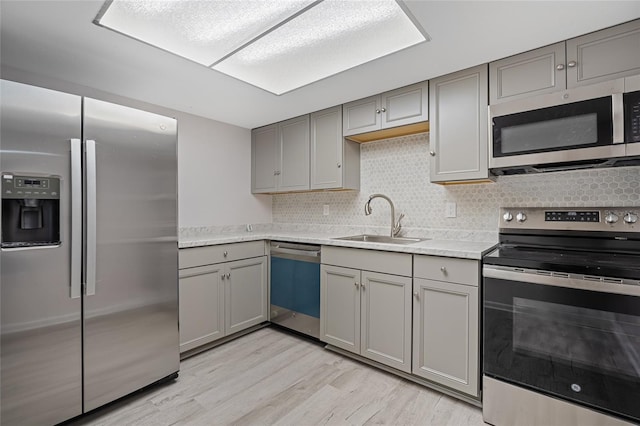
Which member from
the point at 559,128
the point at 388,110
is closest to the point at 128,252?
the point at 388,110

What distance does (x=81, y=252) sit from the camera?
66.1 inches

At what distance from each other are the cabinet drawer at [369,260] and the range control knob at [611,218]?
1.12 metres

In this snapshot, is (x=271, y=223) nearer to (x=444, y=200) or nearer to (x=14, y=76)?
(x=444, y=200)

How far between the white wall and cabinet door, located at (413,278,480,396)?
2.21 metres

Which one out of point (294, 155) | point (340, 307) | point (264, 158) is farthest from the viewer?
point (264, 158)

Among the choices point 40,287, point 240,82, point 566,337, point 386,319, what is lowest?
point 386,319

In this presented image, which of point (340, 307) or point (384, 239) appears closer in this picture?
point (340, 307)

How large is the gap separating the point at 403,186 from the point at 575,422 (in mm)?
1844

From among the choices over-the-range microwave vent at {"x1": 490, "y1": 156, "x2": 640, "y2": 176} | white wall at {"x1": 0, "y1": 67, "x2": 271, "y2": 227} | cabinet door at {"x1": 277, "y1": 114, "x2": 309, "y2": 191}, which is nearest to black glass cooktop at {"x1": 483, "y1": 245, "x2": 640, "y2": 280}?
over-the-range microwave vent at {"x1": 490, "y1": 156, "x2": 640, "y2": 176}

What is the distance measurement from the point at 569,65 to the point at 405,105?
3.23 ft

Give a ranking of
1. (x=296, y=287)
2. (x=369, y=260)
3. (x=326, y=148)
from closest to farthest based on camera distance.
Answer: (x=369, y=260) → (x=296, y=287) → (x=326, y=148)

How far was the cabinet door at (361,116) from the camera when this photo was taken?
2566mm

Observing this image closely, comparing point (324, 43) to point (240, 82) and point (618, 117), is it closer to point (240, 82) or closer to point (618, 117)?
point (240, 82)

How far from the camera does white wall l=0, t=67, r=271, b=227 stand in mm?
3021
